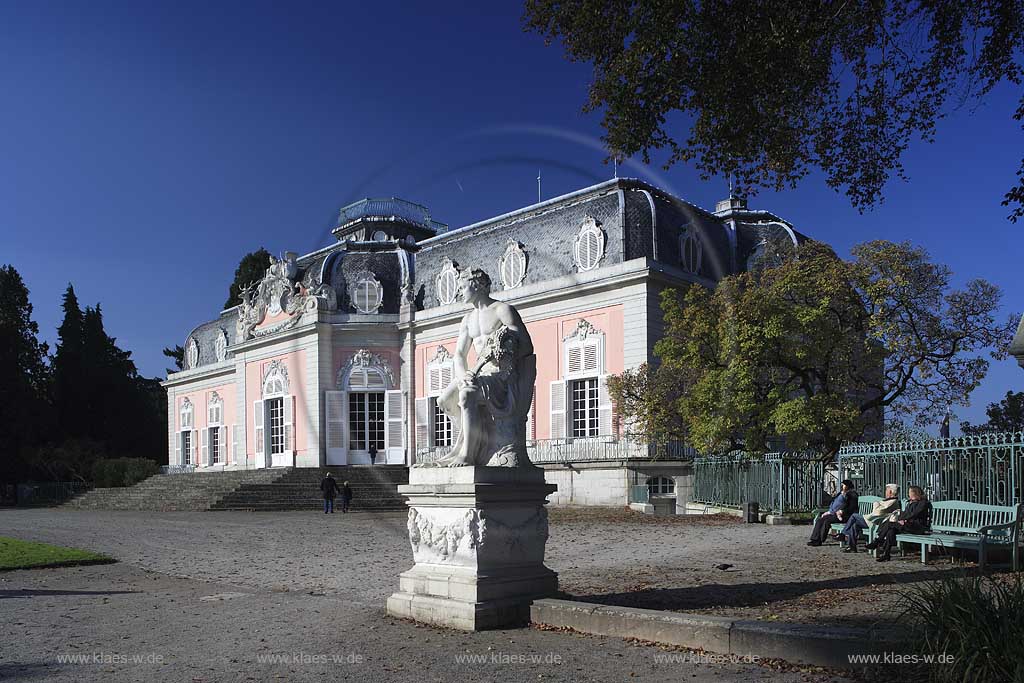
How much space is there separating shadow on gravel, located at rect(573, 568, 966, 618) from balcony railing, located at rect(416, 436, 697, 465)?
1521cm

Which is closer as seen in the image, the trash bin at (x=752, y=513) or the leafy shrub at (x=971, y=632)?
the leafy shrub at (x=971, y=632)

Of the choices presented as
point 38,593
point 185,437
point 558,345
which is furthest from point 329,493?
point 185,437

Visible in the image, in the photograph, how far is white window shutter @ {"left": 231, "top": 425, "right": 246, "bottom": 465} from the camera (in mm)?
40688

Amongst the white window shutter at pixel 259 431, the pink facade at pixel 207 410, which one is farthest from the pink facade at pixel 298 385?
the pink facade at pixel 207 410

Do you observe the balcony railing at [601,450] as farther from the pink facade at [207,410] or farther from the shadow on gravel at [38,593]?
the pink facade at [207,410]

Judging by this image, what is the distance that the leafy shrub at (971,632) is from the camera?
4777 mm

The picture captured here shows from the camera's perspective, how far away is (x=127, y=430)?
51844mm

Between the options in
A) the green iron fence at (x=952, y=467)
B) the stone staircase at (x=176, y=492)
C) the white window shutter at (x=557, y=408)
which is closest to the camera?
the green iron fence at (x=952, y=467)

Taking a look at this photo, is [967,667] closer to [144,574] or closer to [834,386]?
[144,574]

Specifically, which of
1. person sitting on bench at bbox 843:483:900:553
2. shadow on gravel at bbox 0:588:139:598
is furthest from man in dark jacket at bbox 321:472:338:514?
person sitting on bench at bbox 843:483:900:553

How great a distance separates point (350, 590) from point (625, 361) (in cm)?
1818

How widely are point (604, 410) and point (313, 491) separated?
10.4m

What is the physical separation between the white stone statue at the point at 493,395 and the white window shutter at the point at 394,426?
26.9m

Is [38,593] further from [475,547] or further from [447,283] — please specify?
[447,283]
